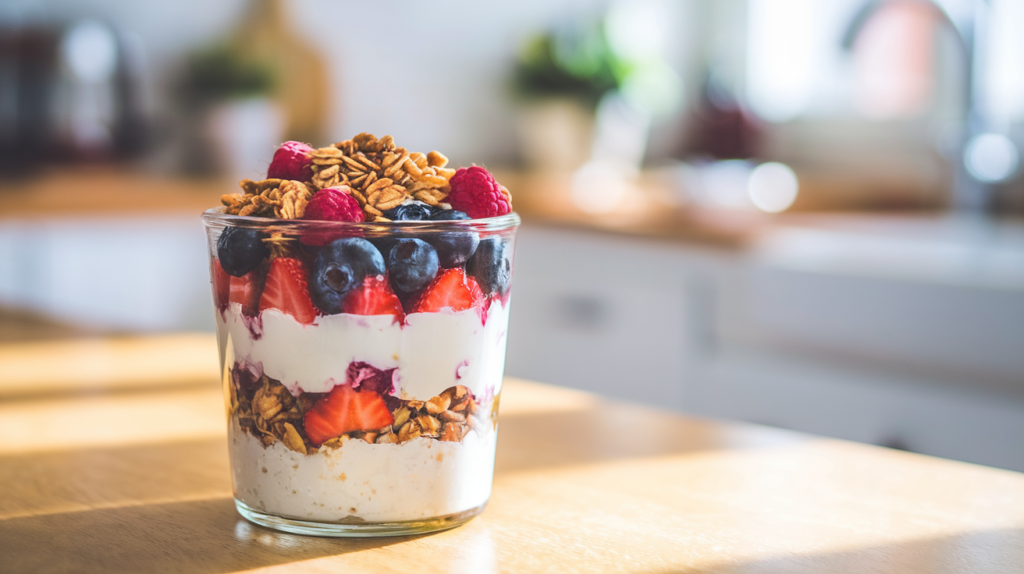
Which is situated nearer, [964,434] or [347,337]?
[347,337]

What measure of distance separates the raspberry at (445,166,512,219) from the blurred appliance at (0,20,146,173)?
172 cm

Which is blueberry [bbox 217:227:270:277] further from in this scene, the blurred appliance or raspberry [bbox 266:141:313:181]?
the blurred appliance

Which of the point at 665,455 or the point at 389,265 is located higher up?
the point at 389,265

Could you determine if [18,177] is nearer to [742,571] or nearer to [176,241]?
[176,241]

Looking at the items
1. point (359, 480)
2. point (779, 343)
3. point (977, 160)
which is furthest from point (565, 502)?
point (977, 160)

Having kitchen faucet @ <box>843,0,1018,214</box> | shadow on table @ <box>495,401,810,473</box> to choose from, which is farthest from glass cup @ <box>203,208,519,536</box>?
kitchen faucet @ <box>843,0,1018,214</box>

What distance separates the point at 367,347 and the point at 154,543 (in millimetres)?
140

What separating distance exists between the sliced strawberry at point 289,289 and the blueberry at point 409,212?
5 cm

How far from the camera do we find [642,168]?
3.08 metres

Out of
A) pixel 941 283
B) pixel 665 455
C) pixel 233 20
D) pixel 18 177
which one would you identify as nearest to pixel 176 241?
pixel 18 177

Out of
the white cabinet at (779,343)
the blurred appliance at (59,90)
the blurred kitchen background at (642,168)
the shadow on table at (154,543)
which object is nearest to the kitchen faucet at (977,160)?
the blurred kitchen background at (642,168)

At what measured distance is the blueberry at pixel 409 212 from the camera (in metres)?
0.48

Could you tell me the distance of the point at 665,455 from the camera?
0.65m

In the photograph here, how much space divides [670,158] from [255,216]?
2.74m
